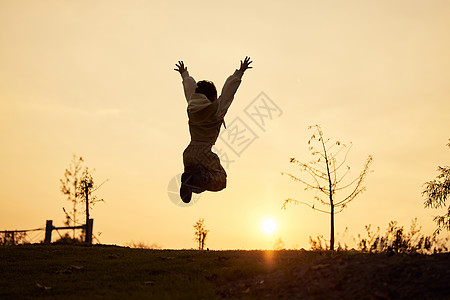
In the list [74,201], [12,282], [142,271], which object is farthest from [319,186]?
[74,201]

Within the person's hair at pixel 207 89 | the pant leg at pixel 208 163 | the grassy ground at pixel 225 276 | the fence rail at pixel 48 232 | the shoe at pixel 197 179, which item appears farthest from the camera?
the fence rail at pixel 48 232

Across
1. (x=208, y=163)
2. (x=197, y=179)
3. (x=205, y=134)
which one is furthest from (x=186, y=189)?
(x=205, y=134)

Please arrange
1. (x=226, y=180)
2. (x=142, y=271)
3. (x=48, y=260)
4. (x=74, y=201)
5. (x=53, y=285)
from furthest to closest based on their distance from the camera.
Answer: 1. (x=74, y=201)
2. (x=48, y=260)
3. (x=226, y=180)
4. (x=142, y=271)
5. (x=53, y=285)

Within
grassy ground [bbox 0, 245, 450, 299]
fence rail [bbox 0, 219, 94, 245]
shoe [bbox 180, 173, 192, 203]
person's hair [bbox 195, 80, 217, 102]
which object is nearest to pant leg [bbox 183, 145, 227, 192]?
shoe [bbox 180, 173, 192, 203]

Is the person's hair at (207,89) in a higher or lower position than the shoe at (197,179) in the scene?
higher

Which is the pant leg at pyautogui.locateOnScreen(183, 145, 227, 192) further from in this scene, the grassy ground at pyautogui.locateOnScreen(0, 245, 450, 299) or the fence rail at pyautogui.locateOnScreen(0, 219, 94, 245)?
the fence rail at pyautogui.locateOnScreen(0, 219, 94, 245)

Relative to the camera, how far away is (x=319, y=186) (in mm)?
17047

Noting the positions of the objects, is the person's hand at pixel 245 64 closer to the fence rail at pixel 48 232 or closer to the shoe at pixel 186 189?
the shoe at pixel 186 189

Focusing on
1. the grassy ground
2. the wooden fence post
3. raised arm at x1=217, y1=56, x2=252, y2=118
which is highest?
raised arm at x1=217, y1=56, x2=252, y2=118

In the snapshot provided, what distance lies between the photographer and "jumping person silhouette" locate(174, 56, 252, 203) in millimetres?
12195

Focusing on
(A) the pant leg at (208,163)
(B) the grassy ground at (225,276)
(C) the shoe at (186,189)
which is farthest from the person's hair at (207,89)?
(B) the grassy ground at (225,276)

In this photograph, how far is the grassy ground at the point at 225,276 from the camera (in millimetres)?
8172

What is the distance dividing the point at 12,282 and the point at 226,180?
17.8ft

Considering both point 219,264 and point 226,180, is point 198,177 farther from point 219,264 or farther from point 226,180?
point 219,264
